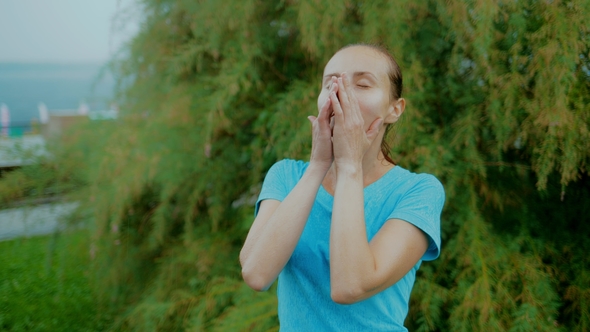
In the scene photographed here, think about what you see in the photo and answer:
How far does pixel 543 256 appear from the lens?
1.99 metres

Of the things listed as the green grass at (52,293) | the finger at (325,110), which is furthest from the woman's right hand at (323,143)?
the green grass at (52,293)

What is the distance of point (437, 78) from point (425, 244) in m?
1.29

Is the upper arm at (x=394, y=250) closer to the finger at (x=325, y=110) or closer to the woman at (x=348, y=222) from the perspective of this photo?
the woman at (x=348, y=222)

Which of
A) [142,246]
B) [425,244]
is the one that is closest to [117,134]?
[142,246]

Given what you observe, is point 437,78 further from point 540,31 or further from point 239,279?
point 239,279

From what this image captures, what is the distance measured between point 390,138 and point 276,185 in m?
0.76

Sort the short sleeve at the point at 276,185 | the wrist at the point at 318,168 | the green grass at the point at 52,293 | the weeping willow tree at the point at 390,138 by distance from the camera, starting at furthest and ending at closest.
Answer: the green grass at the point at 52,293, the weeping willow tree at the point at 390,138, the short sleeve at the point at 276,185, the wrist at the point at 318,168

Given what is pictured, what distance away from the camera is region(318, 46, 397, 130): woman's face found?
113cm

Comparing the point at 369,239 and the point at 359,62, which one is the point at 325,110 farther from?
the point at 369,239

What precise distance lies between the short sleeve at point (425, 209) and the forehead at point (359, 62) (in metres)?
0.27

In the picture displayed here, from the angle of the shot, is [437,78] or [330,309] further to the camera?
[437,78]

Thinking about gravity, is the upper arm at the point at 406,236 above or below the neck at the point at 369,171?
below

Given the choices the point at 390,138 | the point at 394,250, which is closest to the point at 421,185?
the point at 394,250

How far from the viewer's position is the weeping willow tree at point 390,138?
1.82 metres
